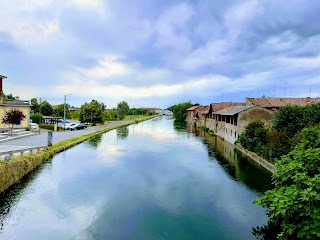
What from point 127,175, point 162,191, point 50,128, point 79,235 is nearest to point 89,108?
point 50,128

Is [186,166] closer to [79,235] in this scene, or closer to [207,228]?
[207,228]

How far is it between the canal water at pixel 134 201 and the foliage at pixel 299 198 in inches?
122

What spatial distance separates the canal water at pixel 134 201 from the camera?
1234 centimetres

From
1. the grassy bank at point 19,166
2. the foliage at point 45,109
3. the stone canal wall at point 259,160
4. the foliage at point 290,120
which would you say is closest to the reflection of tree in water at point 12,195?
the grassy bank at point 19,166

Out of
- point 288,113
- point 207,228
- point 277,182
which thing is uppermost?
point 288,113

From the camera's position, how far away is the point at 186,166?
25.5m

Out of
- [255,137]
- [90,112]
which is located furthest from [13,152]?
[90,112]

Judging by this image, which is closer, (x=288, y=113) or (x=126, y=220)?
Result: (x=126, y=220)

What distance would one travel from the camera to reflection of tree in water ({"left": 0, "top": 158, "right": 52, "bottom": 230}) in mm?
13820

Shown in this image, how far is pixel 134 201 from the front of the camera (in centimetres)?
1592

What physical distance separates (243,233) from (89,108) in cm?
5806

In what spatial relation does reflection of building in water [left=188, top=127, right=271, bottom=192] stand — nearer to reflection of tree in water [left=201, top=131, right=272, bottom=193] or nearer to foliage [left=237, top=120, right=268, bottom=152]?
reflection of tree in water [left=201, top=131, right=272, bottom=193]

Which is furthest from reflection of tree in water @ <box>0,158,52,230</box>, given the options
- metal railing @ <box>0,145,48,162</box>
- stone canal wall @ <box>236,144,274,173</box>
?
stone canal wall @ <box>236,144,274,173</box>

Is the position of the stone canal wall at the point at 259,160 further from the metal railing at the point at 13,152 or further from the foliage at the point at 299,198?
the metal railing at the point at 13,152
